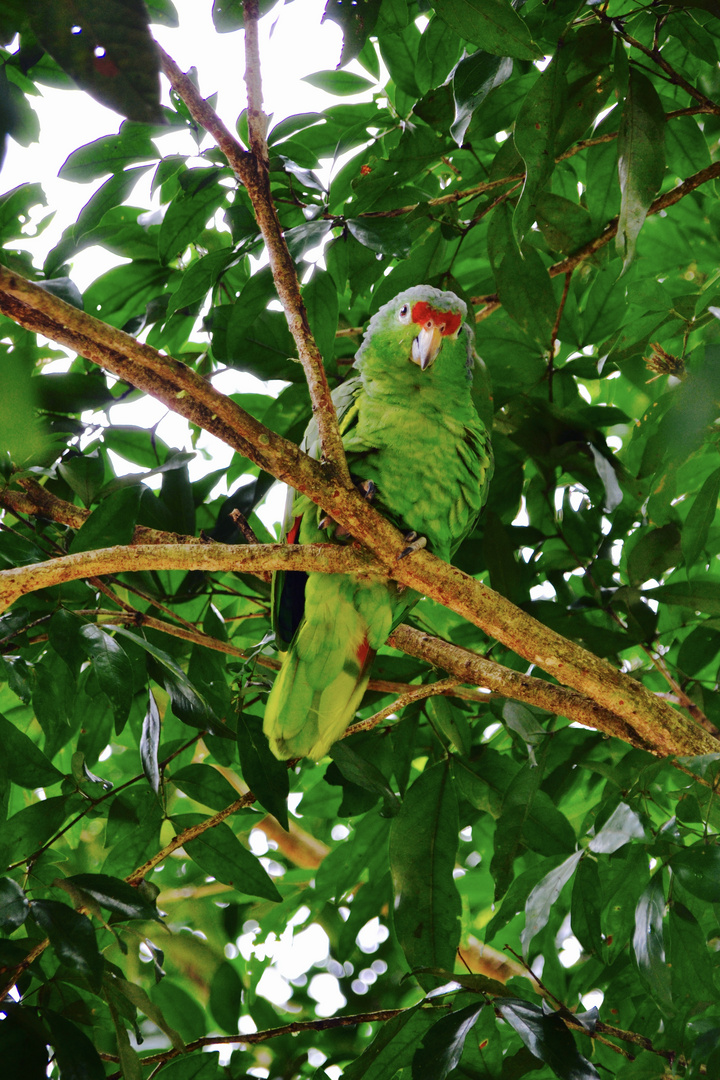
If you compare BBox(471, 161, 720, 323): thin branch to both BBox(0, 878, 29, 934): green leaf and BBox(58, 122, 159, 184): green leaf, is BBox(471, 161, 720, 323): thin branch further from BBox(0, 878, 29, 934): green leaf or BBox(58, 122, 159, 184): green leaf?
BBox(0, 878, 29, 934): green leaf

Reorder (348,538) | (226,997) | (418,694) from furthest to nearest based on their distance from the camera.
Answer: (226,997) → (348,538) → (418,694)

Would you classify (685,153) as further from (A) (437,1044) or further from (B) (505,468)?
(A) (437,1044)

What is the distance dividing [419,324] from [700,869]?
115 cm

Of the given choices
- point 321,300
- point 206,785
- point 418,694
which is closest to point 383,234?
point 321,300

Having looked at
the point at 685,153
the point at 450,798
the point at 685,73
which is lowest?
the point at 450,798

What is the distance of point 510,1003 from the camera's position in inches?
42.2

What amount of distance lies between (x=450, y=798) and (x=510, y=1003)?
418 millimetres

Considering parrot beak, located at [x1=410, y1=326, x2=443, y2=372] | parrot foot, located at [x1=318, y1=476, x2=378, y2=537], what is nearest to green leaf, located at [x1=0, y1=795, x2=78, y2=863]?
parrot foot, located at [x1=318, y1=476, x2=378, y2=537]

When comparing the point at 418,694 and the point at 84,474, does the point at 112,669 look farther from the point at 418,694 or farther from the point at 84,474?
the point at 418,694

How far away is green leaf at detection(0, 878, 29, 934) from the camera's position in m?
0.96

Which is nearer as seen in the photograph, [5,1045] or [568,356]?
[5,1045]

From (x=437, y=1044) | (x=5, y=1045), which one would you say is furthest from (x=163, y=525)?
(x=437, y=1044)

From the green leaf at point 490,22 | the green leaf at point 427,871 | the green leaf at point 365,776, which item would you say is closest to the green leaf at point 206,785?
the green leaf at point 365,776

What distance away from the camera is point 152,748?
1218 mm
